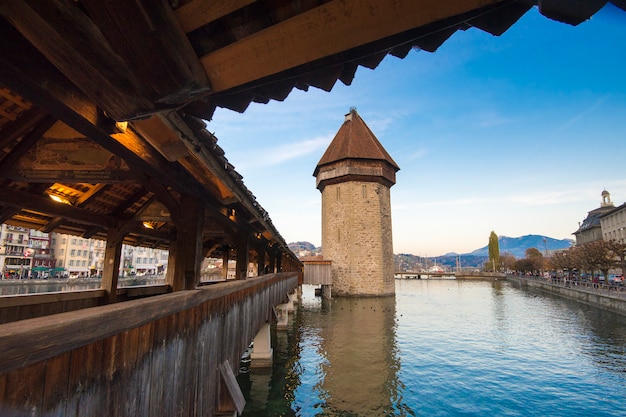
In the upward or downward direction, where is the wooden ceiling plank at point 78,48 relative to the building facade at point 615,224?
downward

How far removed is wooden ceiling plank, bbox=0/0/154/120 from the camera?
1.54 metres

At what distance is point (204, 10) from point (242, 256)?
24.3 feet

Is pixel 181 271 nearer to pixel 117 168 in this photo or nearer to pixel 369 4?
pixel 117 168

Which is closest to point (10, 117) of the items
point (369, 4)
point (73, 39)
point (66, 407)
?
point (73, 39)

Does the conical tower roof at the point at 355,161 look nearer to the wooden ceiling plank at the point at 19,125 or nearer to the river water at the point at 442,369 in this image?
the river water at the point at 442,369

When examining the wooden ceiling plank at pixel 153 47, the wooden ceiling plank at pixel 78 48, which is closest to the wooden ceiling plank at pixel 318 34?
the wooden ceiling plank at pixel 153 47

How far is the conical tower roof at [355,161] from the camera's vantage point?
3353 centimetres

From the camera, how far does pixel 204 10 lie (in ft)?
5.76

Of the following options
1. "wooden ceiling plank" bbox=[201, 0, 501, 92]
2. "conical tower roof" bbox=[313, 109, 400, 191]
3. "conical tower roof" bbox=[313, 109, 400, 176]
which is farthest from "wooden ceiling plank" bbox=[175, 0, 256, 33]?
"conical tower roof" bbox=[313, 109, 400, 176]

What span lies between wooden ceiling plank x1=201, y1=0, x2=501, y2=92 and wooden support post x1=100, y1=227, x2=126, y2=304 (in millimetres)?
6982

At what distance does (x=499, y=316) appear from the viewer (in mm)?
22266

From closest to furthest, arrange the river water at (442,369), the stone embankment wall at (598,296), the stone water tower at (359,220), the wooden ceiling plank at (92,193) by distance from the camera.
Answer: the wooden ceiling plank at (92,193)
the river water at (442,369)
the stone embankment wall at (598,296)
the stone water tower at (359,220)

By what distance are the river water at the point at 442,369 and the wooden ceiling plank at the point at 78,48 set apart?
8.04 m

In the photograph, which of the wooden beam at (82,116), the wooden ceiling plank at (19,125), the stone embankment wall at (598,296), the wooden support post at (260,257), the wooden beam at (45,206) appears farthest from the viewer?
the stone embankment wall at (598,296)
